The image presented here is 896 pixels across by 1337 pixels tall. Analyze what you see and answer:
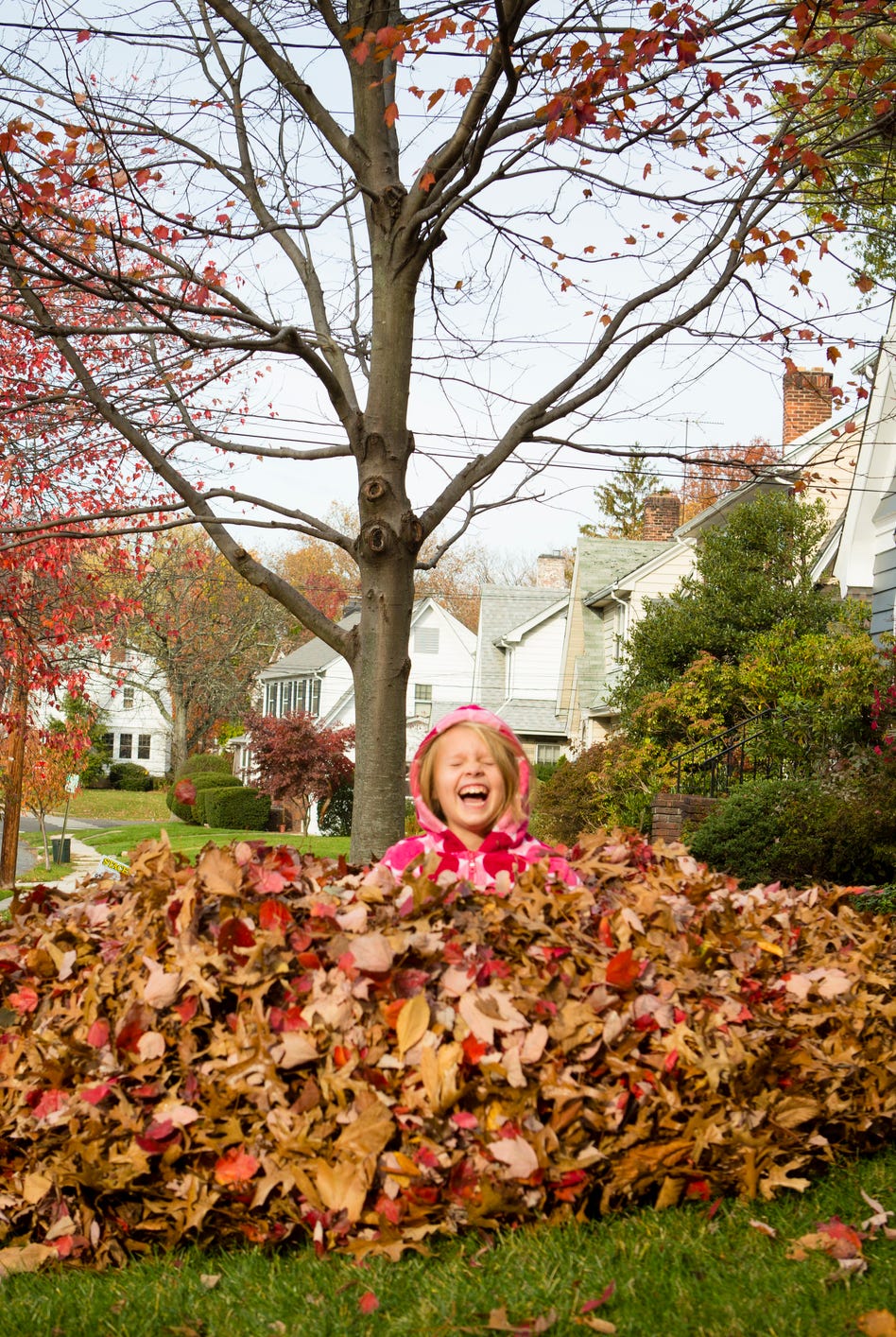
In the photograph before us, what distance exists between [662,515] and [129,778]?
29.7 metres

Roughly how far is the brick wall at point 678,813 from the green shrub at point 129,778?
41954 millimetres

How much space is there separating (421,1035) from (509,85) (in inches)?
153

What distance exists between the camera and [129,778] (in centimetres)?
5259

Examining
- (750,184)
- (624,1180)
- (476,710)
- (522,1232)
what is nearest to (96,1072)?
(522,1232)

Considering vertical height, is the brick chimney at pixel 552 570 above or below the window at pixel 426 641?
above

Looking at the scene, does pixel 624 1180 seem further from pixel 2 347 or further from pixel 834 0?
pixel 2 347

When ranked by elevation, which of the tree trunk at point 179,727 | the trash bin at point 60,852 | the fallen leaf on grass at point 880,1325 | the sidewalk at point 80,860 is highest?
the tree trunk at point 179,727

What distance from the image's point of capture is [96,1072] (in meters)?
3.04

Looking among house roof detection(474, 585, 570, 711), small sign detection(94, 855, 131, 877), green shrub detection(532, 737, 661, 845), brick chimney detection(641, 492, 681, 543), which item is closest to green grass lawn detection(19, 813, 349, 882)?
green shrub detection(532, 737, 661, 845)

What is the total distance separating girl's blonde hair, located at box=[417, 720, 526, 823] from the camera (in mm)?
3967

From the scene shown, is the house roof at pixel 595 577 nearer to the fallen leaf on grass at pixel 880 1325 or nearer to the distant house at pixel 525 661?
the distant house at pixel 525 661

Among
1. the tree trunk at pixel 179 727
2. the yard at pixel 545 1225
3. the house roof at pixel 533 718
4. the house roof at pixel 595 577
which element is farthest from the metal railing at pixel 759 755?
the tree trunk at pixel 179 727

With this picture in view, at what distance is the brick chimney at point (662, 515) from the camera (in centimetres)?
3138

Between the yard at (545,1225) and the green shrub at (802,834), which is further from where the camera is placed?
the green shrub at (802,834)
